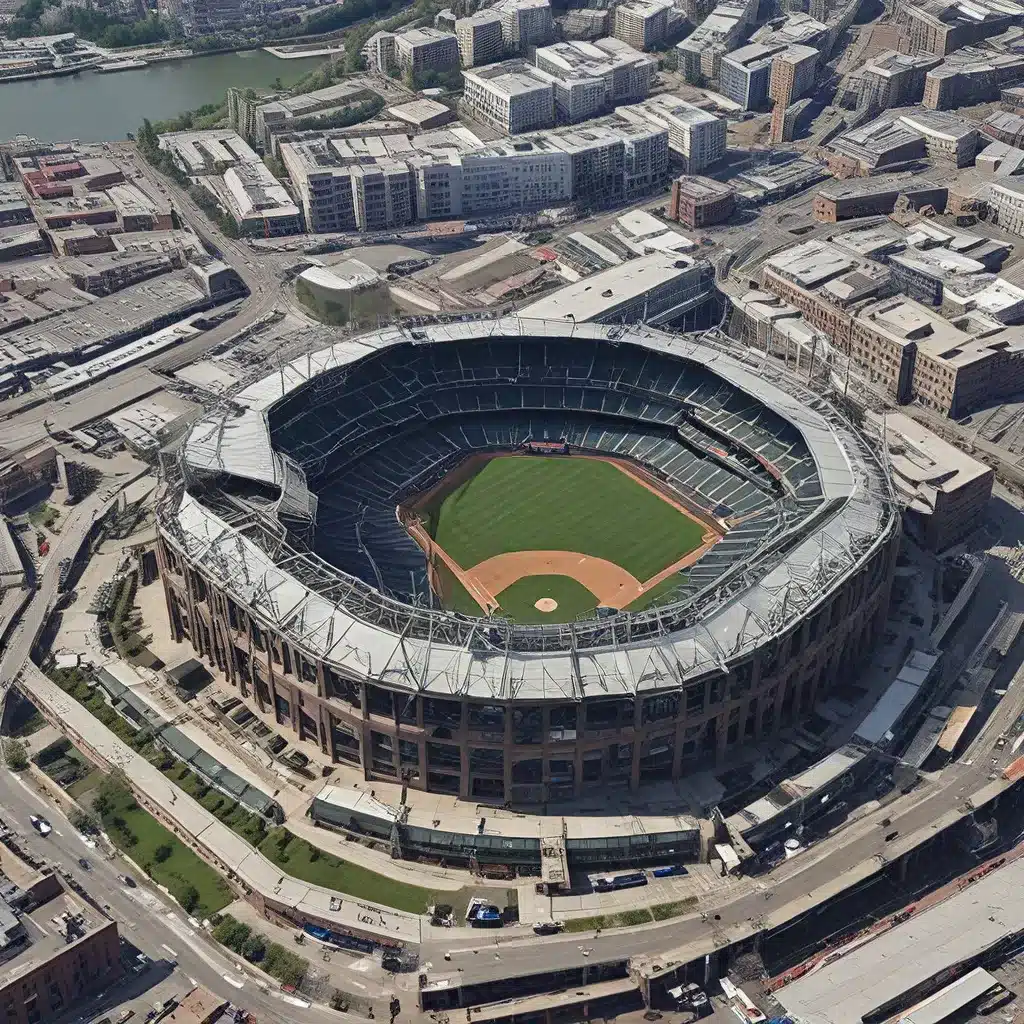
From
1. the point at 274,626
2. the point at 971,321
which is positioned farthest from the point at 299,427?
the point at 971,321

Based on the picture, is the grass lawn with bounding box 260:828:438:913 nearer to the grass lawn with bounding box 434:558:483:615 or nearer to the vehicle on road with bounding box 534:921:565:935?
the vehicle on road with bounding box 534:921:565:935

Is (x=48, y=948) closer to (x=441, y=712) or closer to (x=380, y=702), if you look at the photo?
(x=380, y=702)

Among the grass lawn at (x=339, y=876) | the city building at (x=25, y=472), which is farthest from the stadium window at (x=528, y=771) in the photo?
the city building at (x=25, y=472)

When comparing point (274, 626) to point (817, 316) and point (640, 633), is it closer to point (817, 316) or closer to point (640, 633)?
point (640, 633)

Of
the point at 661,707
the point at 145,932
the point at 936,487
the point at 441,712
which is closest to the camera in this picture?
the point at 145,932

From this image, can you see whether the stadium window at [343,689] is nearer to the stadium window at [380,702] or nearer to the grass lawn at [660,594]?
the stadium window at [380,702]

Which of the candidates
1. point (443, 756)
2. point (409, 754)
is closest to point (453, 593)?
point (409, 754)
